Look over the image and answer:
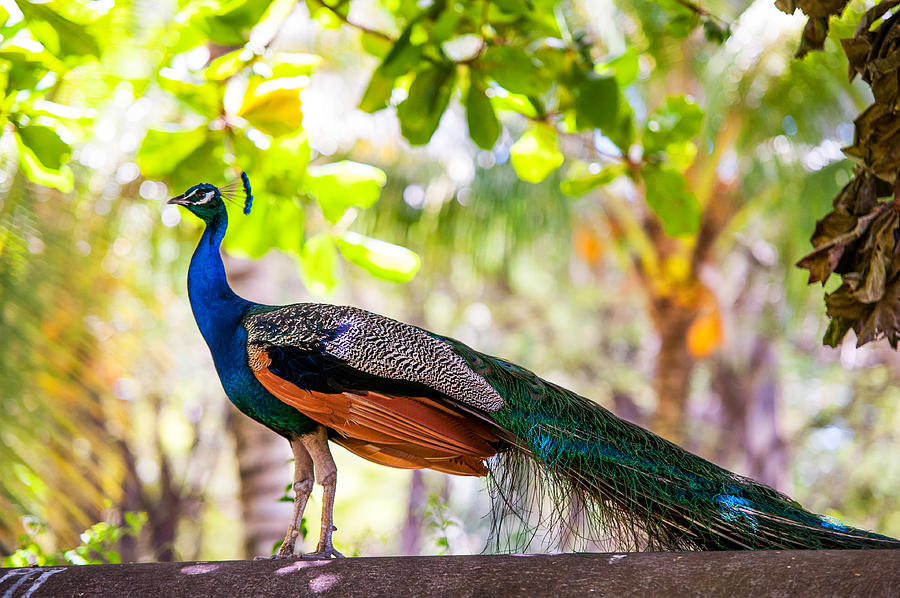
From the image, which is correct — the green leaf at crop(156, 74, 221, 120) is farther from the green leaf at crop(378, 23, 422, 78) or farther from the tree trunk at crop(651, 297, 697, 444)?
the tree trunk at crop(651, 297, 697, 444)

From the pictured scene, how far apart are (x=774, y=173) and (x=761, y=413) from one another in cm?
676

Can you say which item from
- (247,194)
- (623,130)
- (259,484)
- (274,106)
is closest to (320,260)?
(247,194)

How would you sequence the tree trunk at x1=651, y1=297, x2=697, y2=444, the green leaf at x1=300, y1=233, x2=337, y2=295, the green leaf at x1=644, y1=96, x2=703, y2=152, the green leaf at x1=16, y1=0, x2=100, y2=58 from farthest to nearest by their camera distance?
the tree trunk at x1=651, y1=297, x2=697, y2=444 < the green leaf at x1=300, y1=233, x2=337, y2=295 < the green leaf at x1=644, y1=96, x2=703, y2=152 < the green leaf at x1=16, y1=0, x2=100, y2=58

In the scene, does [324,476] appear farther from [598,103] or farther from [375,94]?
[598,103]

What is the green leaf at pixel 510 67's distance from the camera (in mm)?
2918

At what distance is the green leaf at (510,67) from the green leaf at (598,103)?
19cm

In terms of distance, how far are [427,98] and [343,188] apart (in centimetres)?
59

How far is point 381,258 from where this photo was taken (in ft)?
10.8

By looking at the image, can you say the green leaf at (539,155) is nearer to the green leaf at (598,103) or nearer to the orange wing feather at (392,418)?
the green leaf at (598,103)

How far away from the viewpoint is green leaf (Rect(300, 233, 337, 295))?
349 centimetres

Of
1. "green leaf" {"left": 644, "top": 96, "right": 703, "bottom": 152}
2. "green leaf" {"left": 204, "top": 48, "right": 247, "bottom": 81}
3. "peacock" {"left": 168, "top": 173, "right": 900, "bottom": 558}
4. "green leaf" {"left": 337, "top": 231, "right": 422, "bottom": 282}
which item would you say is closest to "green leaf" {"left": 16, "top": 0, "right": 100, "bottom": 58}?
"green leaf" {"left": 204, "top": 48, "right": 247, "bottom": 81}

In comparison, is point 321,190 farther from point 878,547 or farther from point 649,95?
point 649,95

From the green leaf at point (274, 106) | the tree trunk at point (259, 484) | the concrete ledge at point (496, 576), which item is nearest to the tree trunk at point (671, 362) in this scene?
the tree trunk at point (259, 484)

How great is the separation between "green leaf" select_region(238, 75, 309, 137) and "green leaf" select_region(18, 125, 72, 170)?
59 centimetres
